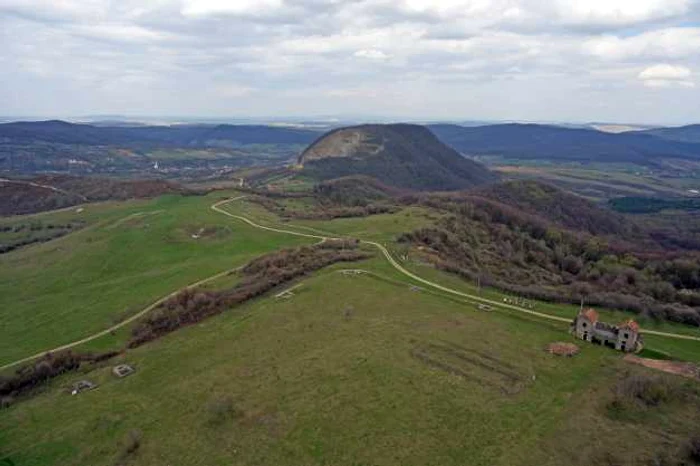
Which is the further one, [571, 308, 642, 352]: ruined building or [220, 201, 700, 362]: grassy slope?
[220, 201, 700, 362]: grassy slope

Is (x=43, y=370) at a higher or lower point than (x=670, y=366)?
lower

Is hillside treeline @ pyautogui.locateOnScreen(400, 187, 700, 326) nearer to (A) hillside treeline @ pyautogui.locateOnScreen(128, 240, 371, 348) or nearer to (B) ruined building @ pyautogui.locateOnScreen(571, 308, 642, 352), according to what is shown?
(B) ruined building @ pyautogui.locateOnScreen(571, 308, 642, 352)

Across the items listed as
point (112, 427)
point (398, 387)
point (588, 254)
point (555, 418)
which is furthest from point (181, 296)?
point (588, 254)

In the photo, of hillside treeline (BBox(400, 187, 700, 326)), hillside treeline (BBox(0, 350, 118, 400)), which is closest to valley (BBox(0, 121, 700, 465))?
hillside treeline (BBox(0, 350, 118, 400))

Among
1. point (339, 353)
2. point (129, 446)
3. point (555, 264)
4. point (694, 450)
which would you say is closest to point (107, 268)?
point (339, 353)

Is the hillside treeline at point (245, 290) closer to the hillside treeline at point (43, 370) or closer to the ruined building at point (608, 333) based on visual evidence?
the hillside treeline at point (43, 370)

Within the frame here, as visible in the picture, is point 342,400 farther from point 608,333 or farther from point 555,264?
point 555,264
